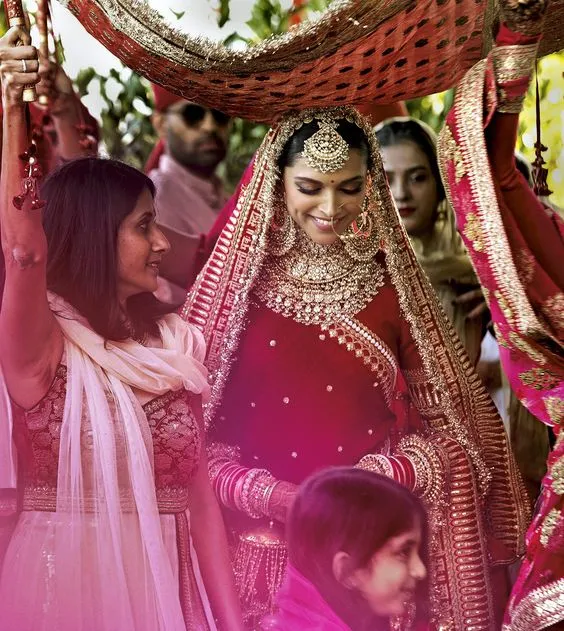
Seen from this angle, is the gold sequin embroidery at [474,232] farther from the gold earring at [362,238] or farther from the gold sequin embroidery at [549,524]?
the gold sequin embroidery at [549,524]

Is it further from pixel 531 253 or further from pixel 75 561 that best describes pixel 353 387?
pixel 75 561

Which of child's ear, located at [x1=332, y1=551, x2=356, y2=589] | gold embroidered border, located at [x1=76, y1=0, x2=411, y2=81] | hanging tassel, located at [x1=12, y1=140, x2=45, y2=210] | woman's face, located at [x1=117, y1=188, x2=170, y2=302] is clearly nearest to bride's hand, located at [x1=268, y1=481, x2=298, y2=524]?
child's ear, located at [x1=332, y1=551, x2=356, y2=589]

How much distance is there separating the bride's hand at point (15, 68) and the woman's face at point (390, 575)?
108 cm

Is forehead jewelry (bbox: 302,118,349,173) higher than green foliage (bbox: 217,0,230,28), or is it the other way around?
green foliage (bbox: 217,0,230,28)

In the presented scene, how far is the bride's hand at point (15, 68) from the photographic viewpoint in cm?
199

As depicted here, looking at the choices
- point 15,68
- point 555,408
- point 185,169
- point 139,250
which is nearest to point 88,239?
point 139,250

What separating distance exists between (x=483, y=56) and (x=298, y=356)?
72 centimetres

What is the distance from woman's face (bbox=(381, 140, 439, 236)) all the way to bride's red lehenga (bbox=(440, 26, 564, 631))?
414 mm

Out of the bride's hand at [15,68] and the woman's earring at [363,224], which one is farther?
the woman's earring at [363,224]

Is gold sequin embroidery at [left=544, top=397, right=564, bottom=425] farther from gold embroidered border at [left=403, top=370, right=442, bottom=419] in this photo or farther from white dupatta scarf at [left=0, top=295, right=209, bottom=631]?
white dupatta scarf at [left=0, top=295, right=209, bottom=631]

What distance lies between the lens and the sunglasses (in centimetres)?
244

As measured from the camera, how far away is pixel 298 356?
89.4 inches

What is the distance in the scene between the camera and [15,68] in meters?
2.00

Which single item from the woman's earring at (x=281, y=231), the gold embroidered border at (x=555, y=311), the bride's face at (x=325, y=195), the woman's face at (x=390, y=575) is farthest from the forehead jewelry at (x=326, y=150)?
the woman's face at (x=390, y=575)
